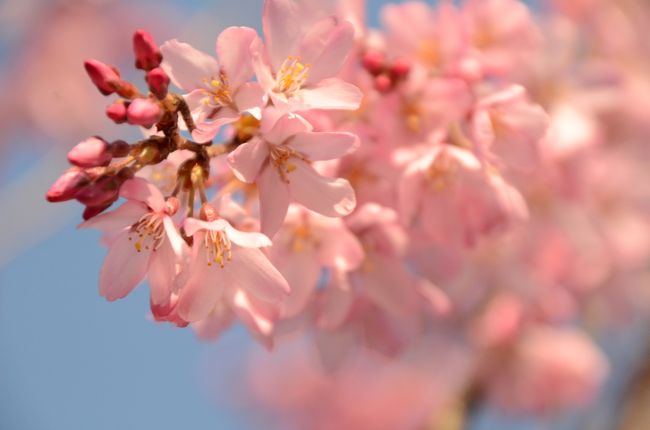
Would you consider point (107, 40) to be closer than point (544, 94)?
No

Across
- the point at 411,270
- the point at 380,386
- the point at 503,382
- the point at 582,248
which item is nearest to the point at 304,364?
the point at 380,386

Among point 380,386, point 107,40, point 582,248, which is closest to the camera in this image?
point 582,248

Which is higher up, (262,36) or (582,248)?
(262,36)

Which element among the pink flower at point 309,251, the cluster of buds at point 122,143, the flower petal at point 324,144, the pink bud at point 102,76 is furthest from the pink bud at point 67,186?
the pink flower at point 309,251

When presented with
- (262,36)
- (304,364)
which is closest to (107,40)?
(304,364)

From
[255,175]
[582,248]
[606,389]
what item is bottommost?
[606,389]

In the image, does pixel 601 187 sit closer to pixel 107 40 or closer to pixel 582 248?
pixel 582 248

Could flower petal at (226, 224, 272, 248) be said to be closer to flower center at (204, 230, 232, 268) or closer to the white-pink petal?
flower center at (204, 230, 232, 268)

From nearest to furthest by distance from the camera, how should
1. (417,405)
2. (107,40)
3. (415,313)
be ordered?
1. (415,313)
2. (417,405)
3. (107,40)

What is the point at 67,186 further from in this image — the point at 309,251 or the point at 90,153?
the point at 309,251
